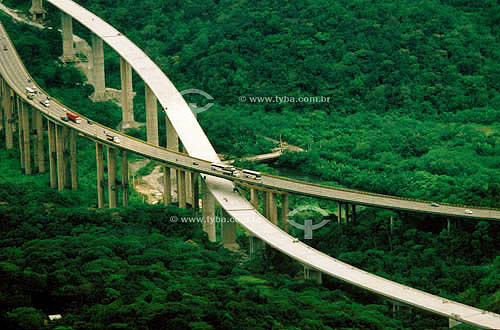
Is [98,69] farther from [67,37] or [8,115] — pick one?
[8,115]

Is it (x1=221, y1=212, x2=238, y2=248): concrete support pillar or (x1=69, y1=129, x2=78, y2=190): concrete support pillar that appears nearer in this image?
(x1=221, y1=212, x2=238, y2=248): concrete support pillar

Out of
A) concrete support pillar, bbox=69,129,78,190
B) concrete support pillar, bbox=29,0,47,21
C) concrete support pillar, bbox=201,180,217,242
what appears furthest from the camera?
concrete support pillar, bbox=29,0,47,21

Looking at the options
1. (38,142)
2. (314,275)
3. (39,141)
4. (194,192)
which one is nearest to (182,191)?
(194,192)

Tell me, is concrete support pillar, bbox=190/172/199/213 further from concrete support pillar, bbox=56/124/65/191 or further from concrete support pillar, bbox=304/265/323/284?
concrete support pillar, bbox=304/265/323/284

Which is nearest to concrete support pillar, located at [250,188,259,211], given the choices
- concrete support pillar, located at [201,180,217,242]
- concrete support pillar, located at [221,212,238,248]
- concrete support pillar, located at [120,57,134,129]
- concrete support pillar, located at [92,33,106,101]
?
concrete support pillar, located at [221,212,238,248]

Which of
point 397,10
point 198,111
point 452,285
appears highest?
point 397,10

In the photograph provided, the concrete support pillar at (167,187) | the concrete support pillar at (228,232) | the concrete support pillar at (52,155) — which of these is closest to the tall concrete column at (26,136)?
the concrete support pillar at (52,155)

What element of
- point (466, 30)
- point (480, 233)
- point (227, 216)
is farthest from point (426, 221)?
point (466, 30)

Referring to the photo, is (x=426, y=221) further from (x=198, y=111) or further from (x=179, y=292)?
(x=198, y=111)
